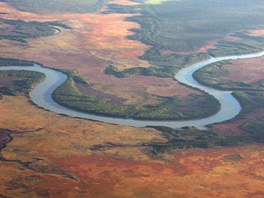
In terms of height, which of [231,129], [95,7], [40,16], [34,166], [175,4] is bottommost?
[34,166]

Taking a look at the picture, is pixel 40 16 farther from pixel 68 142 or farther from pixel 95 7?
pixel 68 142

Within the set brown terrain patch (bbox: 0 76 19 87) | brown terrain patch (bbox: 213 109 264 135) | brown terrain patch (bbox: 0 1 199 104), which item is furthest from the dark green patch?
brown terrain patch (bbox: 0 76 19 87)

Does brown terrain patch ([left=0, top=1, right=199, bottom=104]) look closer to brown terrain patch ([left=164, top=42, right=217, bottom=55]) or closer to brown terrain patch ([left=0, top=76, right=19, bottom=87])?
brown terrain patch ([left=164, top=42, right=217, bottom=55])

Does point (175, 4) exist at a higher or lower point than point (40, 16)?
higher

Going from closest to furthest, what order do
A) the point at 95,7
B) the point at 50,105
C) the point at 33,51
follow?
the point at 50,105, the point at 33,51, the point at 95,7

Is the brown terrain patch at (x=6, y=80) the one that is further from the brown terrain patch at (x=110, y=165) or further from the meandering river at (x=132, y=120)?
the brown terrain patch at (x=110, y=165)

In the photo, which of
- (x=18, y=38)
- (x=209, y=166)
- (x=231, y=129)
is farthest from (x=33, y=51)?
(x=209, y=166)

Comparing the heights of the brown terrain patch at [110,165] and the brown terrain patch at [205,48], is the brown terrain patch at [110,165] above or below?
below

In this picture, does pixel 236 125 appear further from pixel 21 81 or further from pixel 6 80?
pixel 6 80

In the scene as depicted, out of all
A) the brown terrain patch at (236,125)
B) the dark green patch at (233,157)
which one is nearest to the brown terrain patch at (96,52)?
the brown terrain patch at (236,125)
